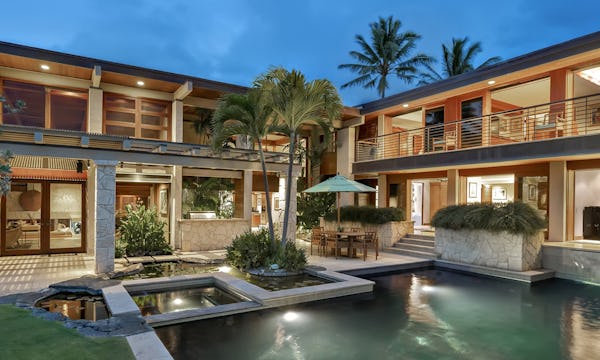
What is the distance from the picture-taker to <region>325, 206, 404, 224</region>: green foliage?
Answer: 14.5 metres

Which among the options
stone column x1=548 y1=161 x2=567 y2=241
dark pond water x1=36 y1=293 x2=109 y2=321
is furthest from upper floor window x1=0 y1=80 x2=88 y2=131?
stone column x1=548 y1=161 x2=567 y2=241

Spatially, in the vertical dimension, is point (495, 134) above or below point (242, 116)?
above

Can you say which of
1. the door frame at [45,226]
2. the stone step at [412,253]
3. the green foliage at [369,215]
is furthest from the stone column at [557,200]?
the door frame at [45,226]

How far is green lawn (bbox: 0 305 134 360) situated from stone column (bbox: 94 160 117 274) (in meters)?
3.76

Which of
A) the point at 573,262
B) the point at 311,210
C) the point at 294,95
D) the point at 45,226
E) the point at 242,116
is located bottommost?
the point at 573,262

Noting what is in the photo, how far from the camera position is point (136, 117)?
1341 centimetres

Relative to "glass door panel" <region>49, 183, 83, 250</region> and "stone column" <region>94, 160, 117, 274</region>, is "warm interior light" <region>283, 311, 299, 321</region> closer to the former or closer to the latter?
"stone column" <region>94, 160, 117, 274</region>

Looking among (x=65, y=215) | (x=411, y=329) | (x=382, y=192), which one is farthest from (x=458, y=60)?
(x=411, y=329)

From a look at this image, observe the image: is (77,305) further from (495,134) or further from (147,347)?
(495,134)

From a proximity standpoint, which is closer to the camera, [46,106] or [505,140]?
[46,106]

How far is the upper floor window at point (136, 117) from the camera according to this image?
13.0 m

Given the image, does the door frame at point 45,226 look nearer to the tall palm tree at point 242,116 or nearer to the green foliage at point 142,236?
the green foliage at point 142,236

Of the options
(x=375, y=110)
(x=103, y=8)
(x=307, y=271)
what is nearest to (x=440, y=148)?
(x=375, y=110)

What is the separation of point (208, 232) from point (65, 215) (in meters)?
4.64
